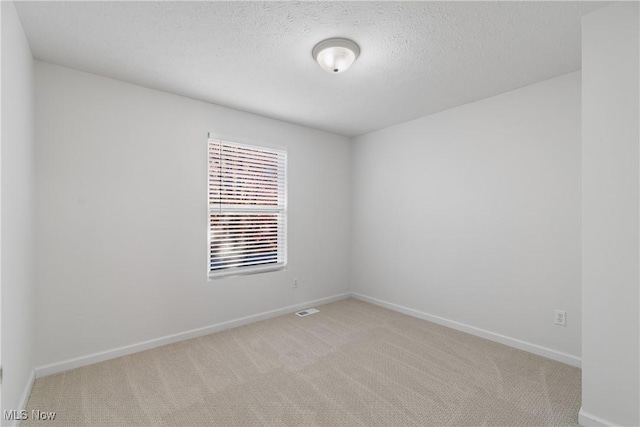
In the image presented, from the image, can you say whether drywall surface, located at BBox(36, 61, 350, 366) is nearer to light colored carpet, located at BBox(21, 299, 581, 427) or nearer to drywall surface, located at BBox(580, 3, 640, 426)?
light colored carpet, located at BBox(21, 299, 581, 427)

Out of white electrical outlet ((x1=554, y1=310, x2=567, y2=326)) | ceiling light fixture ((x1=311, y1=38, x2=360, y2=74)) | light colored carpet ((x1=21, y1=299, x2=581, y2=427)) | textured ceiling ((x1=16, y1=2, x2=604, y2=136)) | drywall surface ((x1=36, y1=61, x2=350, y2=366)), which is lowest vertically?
light colored carpet ((x1=21, y1=299, x2=581, y2=427))

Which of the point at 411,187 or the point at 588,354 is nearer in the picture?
the point at 588,354

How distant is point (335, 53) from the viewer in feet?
7.04

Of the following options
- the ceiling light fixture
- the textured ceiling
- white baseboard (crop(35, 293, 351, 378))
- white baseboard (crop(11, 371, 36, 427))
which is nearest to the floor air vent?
white baseboard (crop(35, 293, 351, 378))

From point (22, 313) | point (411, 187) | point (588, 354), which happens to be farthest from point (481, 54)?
point (22, 313)

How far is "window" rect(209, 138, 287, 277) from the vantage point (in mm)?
3363

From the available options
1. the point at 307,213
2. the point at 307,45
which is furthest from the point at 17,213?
the point at 307,213

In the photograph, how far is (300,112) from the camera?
359 cm

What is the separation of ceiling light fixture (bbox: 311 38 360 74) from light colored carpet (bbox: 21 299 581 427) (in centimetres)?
239

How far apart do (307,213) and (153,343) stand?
2.28 m

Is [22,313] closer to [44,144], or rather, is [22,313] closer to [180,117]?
[44,144]

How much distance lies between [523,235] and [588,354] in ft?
4.15

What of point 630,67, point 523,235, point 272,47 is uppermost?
point 272,47

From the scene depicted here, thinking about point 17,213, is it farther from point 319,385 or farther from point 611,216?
point 611,216
